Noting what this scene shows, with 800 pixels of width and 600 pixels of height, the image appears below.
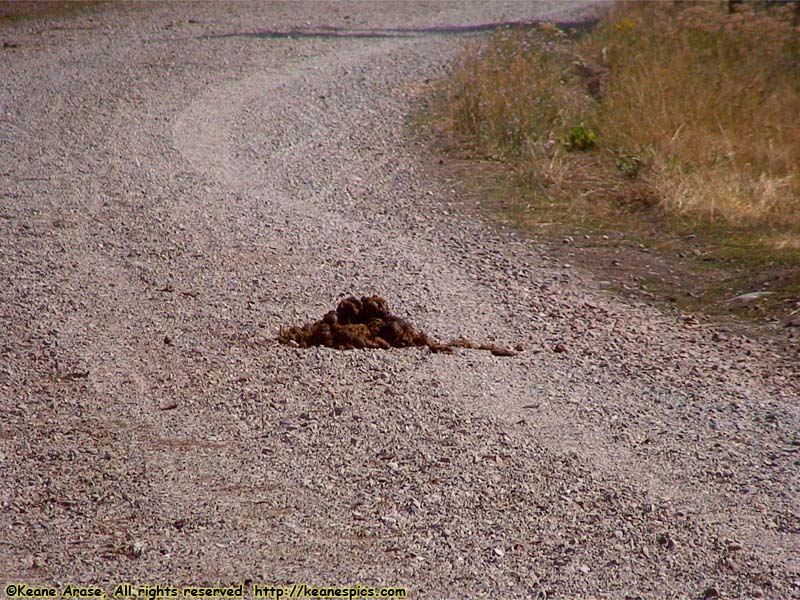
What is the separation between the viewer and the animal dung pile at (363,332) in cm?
494

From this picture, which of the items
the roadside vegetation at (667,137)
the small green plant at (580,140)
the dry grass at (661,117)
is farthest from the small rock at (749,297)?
the small green plant at (580,140)

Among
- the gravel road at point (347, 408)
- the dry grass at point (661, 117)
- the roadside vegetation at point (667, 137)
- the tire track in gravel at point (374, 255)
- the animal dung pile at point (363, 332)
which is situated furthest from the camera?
the dry grass at point (661, 117)

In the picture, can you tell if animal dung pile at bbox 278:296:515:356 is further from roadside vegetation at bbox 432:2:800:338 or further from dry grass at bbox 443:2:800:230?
A: dry grass at bbox 443:2:800:230

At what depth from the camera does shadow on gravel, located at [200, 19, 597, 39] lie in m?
14.4

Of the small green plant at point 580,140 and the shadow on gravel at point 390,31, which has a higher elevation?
the shadow on gravel at point 390,31

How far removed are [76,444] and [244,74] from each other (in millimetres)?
8655

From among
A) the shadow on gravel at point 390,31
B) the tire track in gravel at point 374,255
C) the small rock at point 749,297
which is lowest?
the small rock at point 749,297

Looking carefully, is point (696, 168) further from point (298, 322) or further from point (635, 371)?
point (298, 322)

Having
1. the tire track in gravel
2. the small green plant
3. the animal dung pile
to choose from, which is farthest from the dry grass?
the animal dung pile

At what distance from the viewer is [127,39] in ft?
44.9

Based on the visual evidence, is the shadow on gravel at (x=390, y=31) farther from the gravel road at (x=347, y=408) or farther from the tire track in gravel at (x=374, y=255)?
the gravel road at (x=347, y=408)

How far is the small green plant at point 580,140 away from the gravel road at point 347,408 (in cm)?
139

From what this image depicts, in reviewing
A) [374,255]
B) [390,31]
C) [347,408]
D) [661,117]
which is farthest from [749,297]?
[390,31]

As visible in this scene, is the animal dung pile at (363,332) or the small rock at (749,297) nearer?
the animal dung pile at (363,332)
